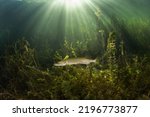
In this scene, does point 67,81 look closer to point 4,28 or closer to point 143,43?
point 143,43

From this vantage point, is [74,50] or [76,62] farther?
[74,50]

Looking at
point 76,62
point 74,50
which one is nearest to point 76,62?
point 76,62

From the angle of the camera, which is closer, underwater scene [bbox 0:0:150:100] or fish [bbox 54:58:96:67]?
underwater scene [bbox 0:0:150:100]

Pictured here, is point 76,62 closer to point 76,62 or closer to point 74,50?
point 76,62

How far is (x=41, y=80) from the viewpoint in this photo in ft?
15.6

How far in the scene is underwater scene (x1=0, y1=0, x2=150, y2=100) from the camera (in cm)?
455

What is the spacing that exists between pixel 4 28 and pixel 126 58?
7.26 feet

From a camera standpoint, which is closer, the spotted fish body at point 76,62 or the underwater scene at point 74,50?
the underwater scene at point 74,50

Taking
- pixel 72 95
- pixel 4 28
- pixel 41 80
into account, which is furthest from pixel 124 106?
pixel 4 28

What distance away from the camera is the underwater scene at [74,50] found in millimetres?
4547

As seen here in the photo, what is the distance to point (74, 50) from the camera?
17.6 ft

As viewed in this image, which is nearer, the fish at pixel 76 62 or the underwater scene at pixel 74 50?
the underwater scene at pixel 74 50

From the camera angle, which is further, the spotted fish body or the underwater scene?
the spotted fish body

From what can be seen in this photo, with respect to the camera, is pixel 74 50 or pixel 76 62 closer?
pixel 76 62
